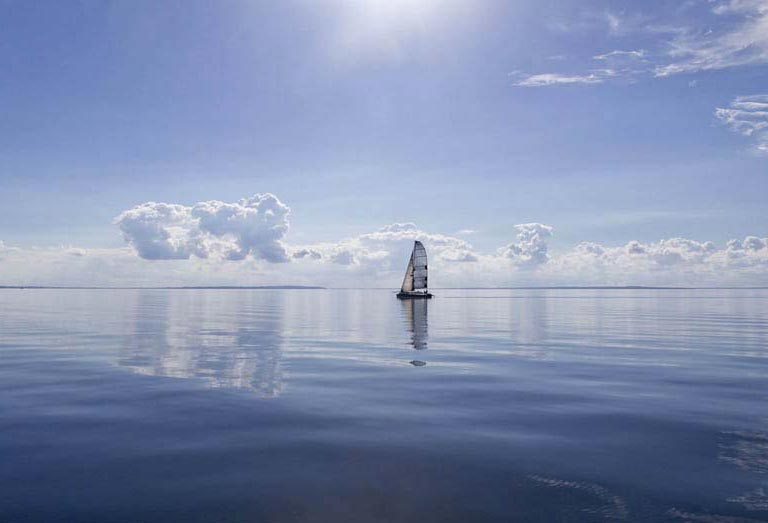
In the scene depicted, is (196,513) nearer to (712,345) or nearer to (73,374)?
(73,374)

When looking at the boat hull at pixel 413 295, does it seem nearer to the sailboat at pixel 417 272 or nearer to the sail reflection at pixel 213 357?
the sailboat at pixel 417 272

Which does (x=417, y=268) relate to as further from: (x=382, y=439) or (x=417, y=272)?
(x=382, y=439)

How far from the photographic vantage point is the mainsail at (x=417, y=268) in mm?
145625

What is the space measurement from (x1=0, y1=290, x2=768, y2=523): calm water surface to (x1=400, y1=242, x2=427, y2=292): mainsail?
364 feet

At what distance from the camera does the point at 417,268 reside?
486ft

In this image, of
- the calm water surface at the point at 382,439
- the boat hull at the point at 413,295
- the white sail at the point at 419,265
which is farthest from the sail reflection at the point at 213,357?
the boat hull at the point at 413,295

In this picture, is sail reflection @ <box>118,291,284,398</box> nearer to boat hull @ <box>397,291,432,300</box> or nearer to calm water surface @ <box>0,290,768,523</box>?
calm water surface @ <box>0,290,768,523</box>

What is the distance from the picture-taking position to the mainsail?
145625 millimetres

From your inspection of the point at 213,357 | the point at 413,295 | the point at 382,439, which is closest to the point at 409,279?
the point at 413,295

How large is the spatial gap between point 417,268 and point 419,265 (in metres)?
1.30

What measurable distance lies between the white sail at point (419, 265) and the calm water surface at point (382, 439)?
364ft

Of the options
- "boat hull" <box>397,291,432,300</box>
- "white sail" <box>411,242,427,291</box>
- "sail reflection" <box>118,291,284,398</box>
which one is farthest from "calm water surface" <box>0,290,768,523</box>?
"boat hull" <box>397,291,432,300</box>

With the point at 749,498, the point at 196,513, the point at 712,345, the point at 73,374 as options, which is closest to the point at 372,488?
the point at 196,513

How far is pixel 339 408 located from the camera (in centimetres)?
2056
